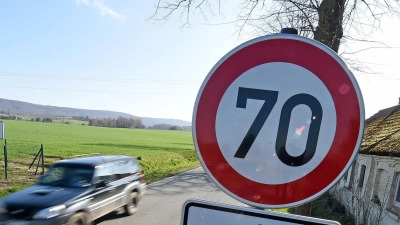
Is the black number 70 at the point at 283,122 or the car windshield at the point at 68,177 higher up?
the black number 70 at the point at 283,122

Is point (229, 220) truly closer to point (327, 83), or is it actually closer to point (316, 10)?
point (327, 83)

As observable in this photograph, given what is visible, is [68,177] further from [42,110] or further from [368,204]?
[42,110]

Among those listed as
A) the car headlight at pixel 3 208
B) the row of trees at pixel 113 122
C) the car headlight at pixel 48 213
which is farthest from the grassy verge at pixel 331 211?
the row of trees at pixel 113 122

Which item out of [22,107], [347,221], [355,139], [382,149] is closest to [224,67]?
[355,139]

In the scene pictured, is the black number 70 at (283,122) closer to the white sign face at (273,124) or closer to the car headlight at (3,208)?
the white sign face at (273,124)

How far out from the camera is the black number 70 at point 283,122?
1.18 m

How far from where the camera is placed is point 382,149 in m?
7.38

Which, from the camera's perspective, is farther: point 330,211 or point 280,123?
point 330,211

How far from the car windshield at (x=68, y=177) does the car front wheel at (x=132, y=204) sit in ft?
6.38

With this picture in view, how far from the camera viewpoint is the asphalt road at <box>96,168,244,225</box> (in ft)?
27.2

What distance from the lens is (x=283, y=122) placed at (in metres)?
1.21

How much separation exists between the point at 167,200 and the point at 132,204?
2362mm

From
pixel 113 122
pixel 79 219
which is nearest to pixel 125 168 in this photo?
pixel 79 219

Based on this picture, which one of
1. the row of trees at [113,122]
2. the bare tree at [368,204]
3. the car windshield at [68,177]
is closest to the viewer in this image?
the bare tree at [368,204]
